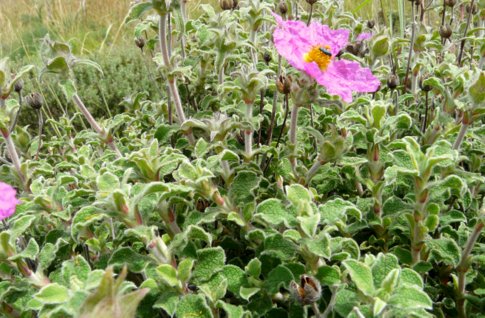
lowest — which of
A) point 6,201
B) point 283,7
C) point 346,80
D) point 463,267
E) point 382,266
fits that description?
point 463,267

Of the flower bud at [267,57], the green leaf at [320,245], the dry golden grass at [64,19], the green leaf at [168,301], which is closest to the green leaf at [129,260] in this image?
the green leaf at [168,301]

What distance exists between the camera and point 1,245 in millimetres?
980

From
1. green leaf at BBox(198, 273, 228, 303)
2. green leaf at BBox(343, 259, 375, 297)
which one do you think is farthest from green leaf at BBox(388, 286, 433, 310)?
green leaf at BBox(198, 273, 228, 303)

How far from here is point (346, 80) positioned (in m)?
1.30

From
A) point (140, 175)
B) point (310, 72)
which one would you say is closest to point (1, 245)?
point (140, 175)

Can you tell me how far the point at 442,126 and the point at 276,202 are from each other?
71 cm

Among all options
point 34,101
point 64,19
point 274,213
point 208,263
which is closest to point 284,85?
point 274,213

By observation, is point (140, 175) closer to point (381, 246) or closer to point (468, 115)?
point (381, 246)

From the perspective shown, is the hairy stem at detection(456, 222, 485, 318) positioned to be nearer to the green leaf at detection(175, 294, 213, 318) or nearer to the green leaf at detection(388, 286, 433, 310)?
the green leaf at detection(388, 286, 433, 310)

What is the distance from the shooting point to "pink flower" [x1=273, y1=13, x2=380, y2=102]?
116 centimetres

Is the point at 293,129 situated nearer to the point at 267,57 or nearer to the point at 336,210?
the point at 336,210

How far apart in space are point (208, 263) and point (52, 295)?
29 cm

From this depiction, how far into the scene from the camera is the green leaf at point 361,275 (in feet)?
2.72

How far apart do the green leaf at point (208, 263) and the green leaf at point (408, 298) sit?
32 centimetres
